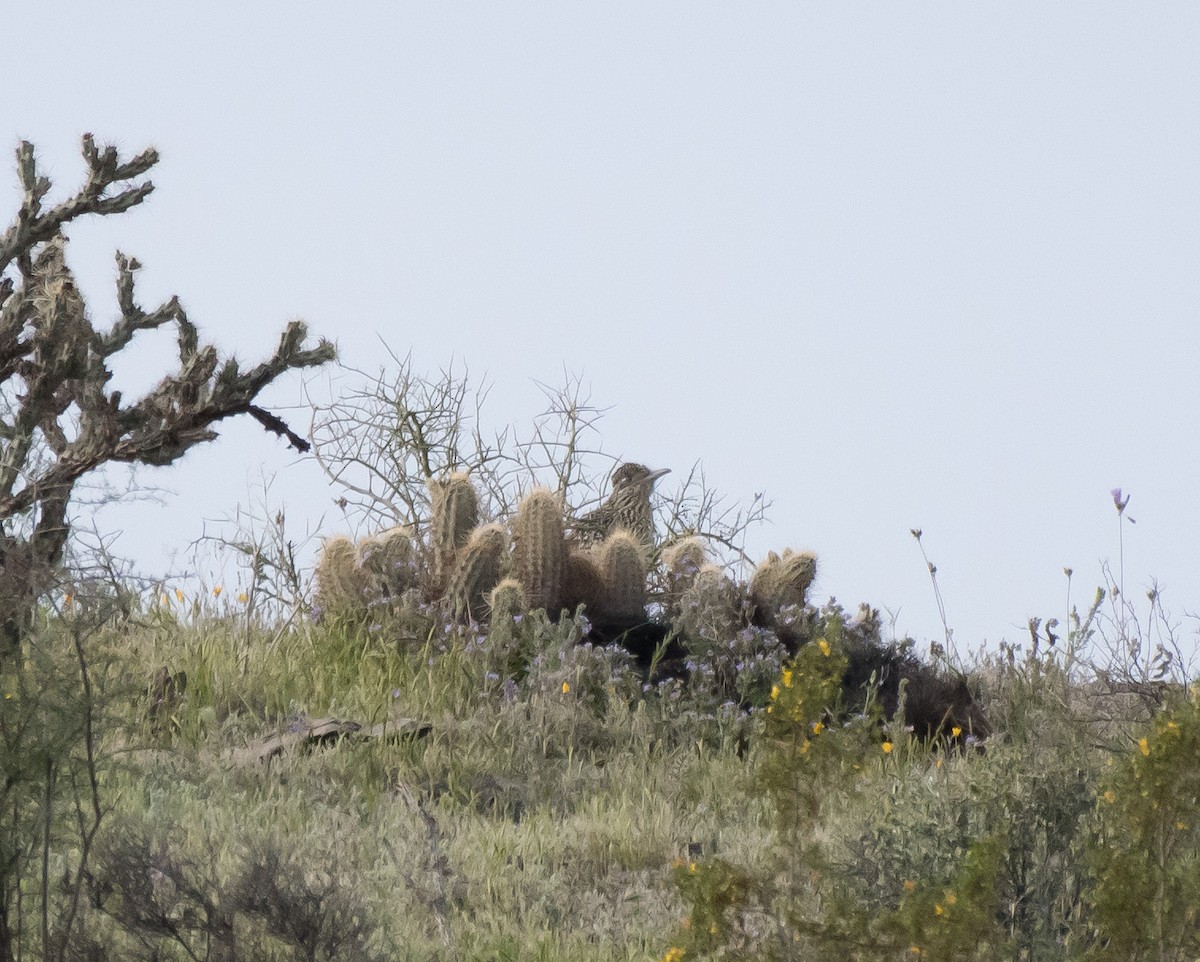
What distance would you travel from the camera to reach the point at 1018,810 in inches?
175

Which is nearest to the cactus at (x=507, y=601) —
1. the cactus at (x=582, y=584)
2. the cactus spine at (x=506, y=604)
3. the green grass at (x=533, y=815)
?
the cactus spine at (x=506, y=604)

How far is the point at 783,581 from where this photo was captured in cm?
933

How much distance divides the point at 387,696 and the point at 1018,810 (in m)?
3.93

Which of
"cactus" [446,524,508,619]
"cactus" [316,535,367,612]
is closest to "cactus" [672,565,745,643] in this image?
"cactus" [446,524,508,619]

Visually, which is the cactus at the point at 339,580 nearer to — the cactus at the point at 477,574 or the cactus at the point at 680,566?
the cactus at the point at 477,574

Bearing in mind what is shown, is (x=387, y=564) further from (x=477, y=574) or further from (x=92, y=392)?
(x=92, y=392)

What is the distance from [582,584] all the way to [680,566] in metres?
0.85

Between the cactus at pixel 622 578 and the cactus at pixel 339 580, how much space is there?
60.6 inches

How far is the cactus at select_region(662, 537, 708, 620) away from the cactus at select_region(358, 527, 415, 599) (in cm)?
172

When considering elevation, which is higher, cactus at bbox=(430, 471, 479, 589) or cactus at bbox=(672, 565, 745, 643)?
cactus at bbox=(430, 471, 479, 589)

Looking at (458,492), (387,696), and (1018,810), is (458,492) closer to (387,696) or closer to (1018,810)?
(387,696)

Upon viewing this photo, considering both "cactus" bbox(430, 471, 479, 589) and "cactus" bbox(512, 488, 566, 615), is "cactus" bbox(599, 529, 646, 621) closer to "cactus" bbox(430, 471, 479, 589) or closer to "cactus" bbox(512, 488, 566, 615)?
"cactus" bbox(512, 488, 566, 615)

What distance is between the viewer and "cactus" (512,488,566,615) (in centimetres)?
880

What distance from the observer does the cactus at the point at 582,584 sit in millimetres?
9008
